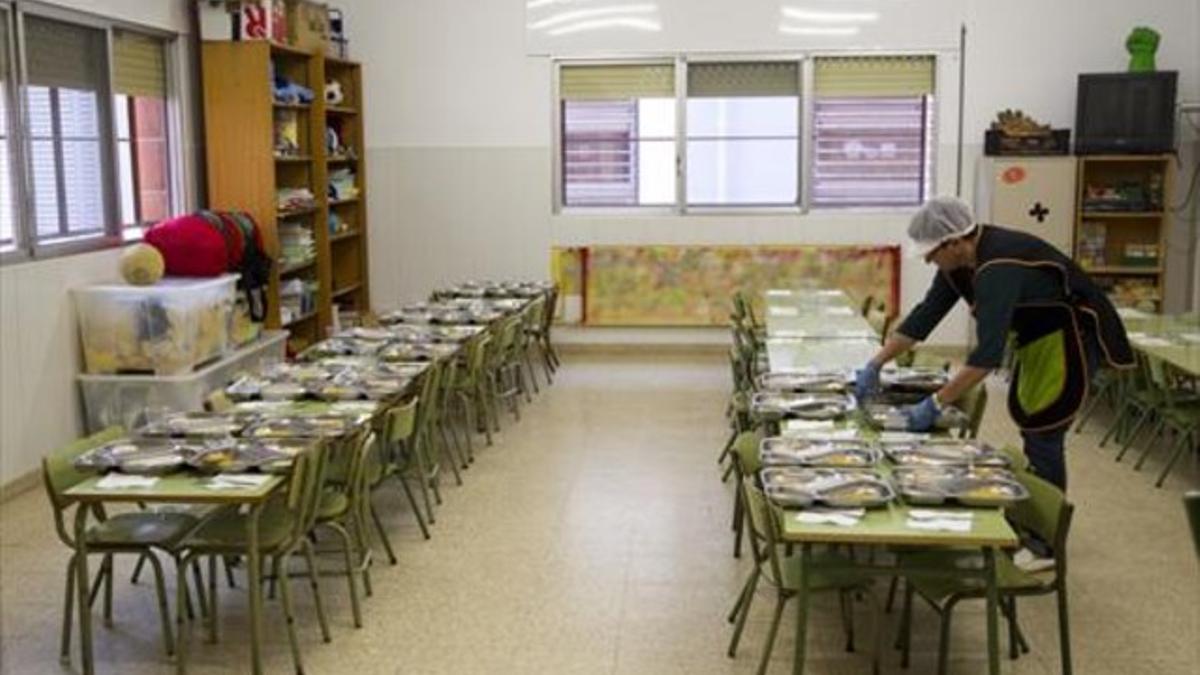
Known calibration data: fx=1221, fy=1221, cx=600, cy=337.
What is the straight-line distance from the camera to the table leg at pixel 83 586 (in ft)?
13.5

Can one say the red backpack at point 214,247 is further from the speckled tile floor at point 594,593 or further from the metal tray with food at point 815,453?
the metal tray with food at point 815,453

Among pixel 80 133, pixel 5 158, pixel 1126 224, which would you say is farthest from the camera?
pixel 1126 224

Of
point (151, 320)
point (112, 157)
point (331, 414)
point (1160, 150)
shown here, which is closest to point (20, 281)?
point (151, 320)

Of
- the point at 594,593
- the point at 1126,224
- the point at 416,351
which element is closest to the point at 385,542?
the point at 594,593

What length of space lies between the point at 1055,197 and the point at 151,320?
670cm

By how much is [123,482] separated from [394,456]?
169 cm

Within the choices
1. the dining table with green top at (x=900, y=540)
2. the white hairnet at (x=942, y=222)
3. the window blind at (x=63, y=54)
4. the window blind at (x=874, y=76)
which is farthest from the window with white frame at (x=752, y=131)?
the dining table with green top at (x=900, y=540)

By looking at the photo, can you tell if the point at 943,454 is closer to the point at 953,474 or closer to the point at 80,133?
the point at 953,474

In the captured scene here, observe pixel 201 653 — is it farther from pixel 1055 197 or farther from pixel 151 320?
pixel 1055 197

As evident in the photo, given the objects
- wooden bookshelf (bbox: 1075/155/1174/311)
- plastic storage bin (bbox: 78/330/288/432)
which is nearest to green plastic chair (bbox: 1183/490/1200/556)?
plastic storage bin (bbox: 78/330/288/432)

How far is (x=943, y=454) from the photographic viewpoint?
410cm

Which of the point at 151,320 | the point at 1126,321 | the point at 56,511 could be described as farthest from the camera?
the point at 1126,321

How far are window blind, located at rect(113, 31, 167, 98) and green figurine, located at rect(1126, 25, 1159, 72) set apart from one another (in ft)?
23.8

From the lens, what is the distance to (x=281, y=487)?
4238mm
